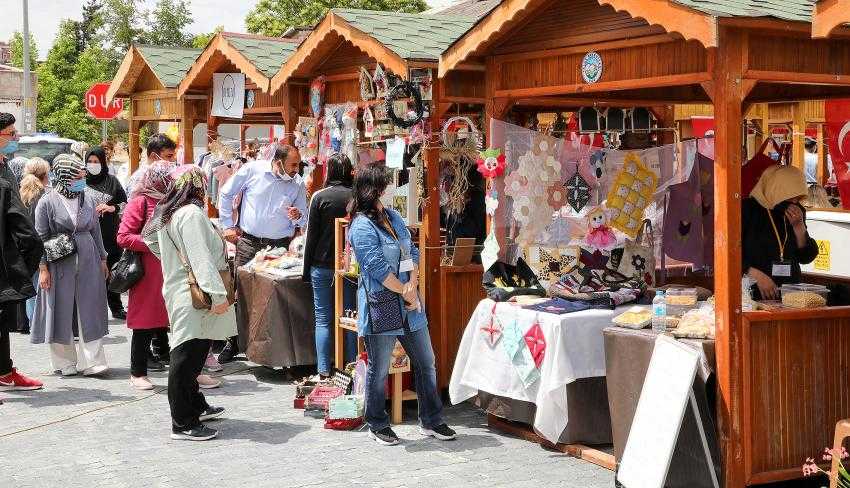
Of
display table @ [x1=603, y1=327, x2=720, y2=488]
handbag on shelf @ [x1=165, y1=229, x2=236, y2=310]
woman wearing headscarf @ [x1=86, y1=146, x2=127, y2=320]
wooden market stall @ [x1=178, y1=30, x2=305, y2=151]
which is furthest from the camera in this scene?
woman wearing headscarf @ [x1=86, y1=146, x2=127, y2=320]

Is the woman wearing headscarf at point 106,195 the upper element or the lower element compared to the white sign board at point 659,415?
upper

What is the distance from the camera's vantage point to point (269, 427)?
6996 millimetres

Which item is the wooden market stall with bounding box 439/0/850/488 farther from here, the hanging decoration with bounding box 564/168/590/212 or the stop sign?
the stop sign

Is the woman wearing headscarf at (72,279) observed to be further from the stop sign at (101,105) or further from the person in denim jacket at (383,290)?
the stop sign at (101,105)

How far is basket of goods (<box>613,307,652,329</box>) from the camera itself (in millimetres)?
5789

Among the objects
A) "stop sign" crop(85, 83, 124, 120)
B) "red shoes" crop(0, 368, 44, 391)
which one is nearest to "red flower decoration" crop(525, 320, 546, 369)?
"red shoes" crop(0, 368, 44, 391)

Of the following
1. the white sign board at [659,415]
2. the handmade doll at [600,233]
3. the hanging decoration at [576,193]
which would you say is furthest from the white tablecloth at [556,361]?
the hanging decoration at [576,193]

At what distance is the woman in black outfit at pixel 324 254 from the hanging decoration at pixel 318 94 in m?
1.77

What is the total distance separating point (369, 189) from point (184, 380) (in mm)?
1688

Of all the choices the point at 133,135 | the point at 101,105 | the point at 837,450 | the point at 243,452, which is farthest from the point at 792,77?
the point at 101,105

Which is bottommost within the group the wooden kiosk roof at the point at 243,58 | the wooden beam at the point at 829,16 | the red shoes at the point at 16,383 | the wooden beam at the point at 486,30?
the red shoes at the point at 16,383

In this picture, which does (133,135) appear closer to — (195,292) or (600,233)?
(195,292)

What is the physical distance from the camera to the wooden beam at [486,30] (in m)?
6.32

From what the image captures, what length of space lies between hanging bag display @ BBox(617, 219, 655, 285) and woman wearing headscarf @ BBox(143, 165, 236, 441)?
290cm
